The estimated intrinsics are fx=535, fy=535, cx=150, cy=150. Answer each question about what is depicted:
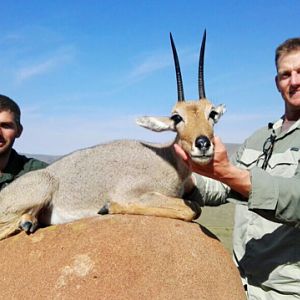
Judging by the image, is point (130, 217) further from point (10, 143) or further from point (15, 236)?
point (10, 143)

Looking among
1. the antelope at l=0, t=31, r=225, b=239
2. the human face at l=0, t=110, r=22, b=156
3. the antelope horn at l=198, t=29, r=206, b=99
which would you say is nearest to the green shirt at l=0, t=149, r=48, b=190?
the human face at l=0, t=110, r=22, b=156

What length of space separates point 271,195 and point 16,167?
560cm

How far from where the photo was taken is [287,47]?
296 inches

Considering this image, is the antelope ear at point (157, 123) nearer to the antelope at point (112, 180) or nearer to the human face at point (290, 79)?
the antelope at point (112, 180)

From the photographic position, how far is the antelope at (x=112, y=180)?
7445 mm

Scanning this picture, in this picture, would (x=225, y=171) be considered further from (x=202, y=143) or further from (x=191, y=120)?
(x=191, y=120)

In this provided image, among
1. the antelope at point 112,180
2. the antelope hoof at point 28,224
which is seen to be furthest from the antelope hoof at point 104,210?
the antelope hoof at point 28,224

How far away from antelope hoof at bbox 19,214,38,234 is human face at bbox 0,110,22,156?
2233 millimetres

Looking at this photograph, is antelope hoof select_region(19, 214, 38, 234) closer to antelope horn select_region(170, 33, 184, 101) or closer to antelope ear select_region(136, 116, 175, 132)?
antelope ear select_region(136, 116, 175, 132)

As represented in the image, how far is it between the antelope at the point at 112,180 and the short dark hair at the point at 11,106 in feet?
4.38

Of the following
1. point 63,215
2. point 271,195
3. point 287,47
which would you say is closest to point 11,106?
point 63,215

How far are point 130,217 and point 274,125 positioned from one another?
8.83 ft

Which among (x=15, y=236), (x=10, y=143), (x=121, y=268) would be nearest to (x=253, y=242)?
(x=121, y=268)

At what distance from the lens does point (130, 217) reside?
6.71 metres
